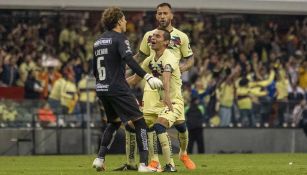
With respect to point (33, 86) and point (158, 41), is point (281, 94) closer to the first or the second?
point (33, 86)

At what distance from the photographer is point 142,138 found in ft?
51.6

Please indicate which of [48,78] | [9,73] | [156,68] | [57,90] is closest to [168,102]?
[156,68]

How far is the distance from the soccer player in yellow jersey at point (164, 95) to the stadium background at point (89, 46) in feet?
39.6

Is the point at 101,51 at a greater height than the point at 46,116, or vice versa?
the point at 101,51

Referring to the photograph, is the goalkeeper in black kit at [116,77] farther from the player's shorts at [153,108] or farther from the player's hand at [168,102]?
the player's shorts at [153,108]

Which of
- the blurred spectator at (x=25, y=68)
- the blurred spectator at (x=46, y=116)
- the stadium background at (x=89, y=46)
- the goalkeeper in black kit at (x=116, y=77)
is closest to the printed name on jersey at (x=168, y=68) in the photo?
the goalkeeper in black kit at (x=116, y=77)

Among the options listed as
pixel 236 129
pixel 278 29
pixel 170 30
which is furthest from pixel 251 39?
pixel 170 30

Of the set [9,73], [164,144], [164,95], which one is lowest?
[164,144]

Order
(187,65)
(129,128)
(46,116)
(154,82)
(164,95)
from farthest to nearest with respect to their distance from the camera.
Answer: (46,116) < (187,65) < (129,128) < (164,95) < (154,82)

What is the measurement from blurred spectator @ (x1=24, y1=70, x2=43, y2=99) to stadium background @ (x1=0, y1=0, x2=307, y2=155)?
0.58 ft

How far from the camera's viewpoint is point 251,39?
35250mm

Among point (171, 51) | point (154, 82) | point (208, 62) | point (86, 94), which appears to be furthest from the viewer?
point (208, 62)

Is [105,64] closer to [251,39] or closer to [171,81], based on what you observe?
[171,81]

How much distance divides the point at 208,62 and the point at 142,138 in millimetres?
→ 17506
